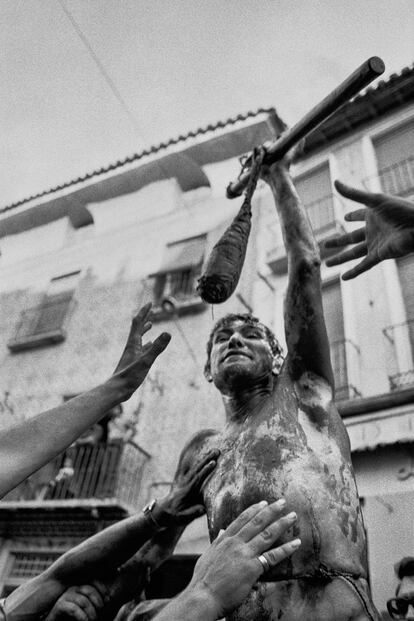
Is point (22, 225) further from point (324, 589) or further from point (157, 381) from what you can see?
point (324, 589)

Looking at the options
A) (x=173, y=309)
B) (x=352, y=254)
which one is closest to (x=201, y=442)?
(x=352, y=254)

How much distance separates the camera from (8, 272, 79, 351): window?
12321 millimetres

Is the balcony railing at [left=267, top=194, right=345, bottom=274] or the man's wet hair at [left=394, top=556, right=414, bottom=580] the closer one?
the man's wet hair at [left=394, top=556, right=414, bottom=580]

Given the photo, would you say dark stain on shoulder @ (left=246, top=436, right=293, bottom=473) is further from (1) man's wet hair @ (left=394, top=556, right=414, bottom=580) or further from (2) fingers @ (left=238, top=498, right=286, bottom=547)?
(1) man's wet hair @ (left=394, top=556, right=414, bottom=580)

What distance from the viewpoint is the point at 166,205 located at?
13578mm

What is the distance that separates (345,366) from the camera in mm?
8172

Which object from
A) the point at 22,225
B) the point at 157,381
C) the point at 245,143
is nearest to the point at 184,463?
the point at 157,381

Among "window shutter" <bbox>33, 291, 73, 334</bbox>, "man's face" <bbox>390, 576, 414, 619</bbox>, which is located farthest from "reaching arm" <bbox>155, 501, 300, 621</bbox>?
"window shutter" <bbox>33, 291, 73, 334</bbox>

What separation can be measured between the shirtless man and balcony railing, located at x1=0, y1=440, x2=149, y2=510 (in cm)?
695

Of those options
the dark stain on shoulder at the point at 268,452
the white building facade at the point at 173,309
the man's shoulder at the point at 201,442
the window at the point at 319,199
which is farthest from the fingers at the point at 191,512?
the window at the point at 319,199

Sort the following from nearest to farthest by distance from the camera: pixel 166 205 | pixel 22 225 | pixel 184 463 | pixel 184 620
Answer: pixel 184 620, pixel 184 463, pixel 166 205, pixel 22 225

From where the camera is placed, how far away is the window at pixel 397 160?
32.3 ft

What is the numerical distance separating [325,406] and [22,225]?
15023mm

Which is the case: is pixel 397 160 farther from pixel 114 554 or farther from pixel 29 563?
pixel 29 563
